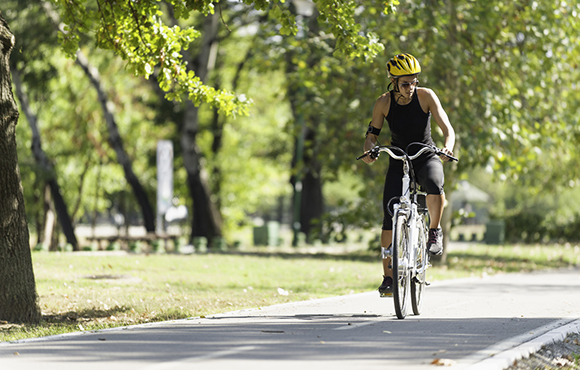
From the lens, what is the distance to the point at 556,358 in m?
5.50

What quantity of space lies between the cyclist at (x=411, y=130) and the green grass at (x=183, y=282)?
81.3 inches

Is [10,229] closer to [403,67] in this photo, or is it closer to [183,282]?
[183,282]

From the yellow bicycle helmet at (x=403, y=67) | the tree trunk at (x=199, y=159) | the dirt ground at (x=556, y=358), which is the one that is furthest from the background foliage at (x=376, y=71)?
the dirt ground at (x=556, y=358)

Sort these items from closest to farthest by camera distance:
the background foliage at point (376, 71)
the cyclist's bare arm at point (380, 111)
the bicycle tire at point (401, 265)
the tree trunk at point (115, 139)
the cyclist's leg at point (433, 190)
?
the bicycle tire at point (401, 265) < the cyclist's leg at point (433, 190) < the cyclist's bare arm at point (380, 111) < the background foliage at point (376, 71) < the tree trunk at point (115, 139)

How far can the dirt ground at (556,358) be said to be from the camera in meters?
5.10

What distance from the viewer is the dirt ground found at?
201 inches

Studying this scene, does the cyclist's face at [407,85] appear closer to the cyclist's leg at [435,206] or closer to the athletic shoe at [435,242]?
the cyclist's leg at [435,206]

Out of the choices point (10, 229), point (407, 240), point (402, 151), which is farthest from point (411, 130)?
point (10, 229)

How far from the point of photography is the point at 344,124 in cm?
1622

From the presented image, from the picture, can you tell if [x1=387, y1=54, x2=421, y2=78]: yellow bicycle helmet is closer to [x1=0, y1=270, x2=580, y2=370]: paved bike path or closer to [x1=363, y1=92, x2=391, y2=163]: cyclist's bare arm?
[x1=363, y1=92, x2=391, y2=163]: cyclist's bare arm

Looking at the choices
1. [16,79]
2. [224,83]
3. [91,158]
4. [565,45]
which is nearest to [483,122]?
[565,45]

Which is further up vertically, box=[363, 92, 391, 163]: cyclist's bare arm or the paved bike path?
box=[363, 92, 391, 163]: cyclist's bare arm

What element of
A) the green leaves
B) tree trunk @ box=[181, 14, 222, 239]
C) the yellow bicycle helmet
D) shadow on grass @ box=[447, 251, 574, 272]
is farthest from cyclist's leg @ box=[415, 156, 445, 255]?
tree trunk @ box=[181, 14, 222, 239]

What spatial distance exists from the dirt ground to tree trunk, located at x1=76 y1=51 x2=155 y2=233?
17.9m
